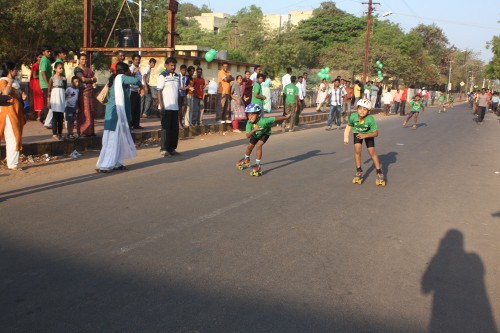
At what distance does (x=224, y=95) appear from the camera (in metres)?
16.8

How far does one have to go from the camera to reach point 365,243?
5340mm

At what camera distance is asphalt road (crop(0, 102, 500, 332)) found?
11.9ft

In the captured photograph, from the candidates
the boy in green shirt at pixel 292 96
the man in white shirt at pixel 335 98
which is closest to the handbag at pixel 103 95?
the boy in green shirt at pixel 292 96

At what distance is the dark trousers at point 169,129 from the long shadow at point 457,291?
22.1ft

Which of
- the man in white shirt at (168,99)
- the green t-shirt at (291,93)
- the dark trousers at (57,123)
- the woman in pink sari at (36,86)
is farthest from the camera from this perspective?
the green t-shirt at (291,93)

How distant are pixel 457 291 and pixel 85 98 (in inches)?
355

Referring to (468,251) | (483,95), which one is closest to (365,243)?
(468,251)

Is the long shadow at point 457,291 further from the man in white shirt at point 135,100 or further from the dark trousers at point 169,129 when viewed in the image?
the man in white shirt at point 135,100

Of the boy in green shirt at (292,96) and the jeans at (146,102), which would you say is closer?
the boy in green shirt at (292,96)

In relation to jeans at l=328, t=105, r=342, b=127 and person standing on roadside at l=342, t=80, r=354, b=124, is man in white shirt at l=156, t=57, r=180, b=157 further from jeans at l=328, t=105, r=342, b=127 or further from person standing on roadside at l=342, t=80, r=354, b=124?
person standing on roadside at l=342, t=80, r=354, b=124

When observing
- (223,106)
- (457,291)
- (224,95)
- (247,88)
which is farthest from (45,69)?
(457,291)

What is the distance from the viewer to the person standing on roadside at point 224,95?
16.4 metres

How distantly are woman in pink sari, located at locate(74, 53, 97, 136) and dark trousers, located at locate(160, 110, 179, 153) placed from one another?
1.74m

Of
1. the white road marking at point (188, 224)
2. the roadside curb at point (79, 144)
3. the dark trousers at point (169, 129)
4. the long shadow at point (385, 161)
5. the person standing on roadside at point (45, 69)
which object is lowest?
the white road marking at point (188, 224)
